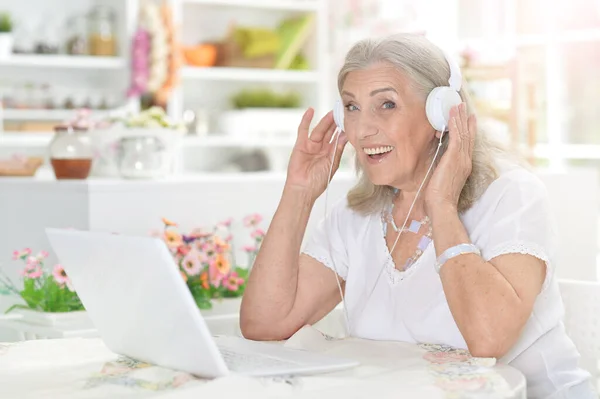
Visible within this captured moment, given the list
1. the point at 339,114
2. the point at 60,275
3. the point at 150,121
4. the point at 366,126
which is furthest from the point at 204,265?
the point at 366,126

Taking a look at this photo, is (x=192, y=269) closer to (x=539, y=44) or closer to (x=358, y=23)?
(x=539, y=44)

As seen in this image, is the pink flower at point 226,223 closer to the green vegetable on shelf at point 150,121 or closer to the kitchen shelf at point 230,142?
the green vegetable on shelf at point 150,121

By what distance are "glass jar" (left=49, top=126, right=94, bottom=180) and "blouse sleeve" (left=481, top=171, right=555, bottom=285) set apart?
165 centimetres

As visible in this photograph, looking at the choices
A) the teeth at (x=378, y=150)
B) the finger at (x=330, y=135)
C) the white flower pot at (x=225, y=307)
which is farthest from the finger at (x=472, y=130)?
the white flower pot at (x=225, y=307)

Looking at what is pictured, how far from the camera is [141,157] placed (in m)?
3.23

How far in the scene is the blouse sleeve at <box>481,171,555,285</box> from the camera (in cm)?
184

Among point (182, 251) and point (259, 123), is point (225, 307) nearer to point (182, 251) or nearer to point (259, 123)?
point (182, 251)

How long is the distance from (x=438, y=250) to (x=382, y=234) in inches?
11.4

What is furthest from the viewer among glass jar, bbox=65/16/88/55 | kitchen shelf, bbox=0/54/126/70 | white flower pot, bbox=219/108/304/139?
white flower pot, bbox=219/108/304/139

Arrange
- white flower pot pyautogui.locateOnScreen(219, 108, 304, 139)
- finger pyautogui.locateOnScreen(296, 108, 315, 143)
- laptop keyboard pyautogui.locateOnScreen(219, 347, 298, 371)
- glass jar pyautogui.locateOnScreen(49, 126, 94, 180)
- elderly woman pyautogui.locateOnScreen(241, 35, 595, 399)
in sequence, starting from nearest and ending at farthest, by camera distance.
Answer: laptop keyboard pyautogui.locateOnScreen(219, 347, 298, 371), elderly woman pyautogui.locateOnScreen(241, 35, 595, 399), finger pyautogui.locateOnScreen(296, 108, 315, 143), glass jar pyautogui.locateOnScreen(49, 126, 94, 180), white flower pot pyautogui.locateOnScreen(219, 108, 304, 139)

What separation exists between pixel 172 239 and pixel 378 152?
1.04m

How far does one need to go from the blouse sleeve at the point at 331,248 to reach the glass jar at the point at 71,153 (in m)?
1.23

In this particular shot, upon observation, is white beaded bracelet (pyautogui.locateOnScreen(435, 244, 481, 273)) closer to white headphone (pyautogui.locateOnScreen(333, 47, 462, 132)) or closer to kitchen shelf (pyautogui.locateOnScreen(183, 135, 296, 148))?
white headphone (pyautogui.locateOnScreen(333, 47, 462, 132))

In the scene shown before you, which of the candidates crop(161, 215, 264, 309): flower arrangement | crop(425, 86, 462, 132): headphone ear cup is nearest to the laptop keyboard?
crop(425, 86, 462, 132): headphone ear cup
